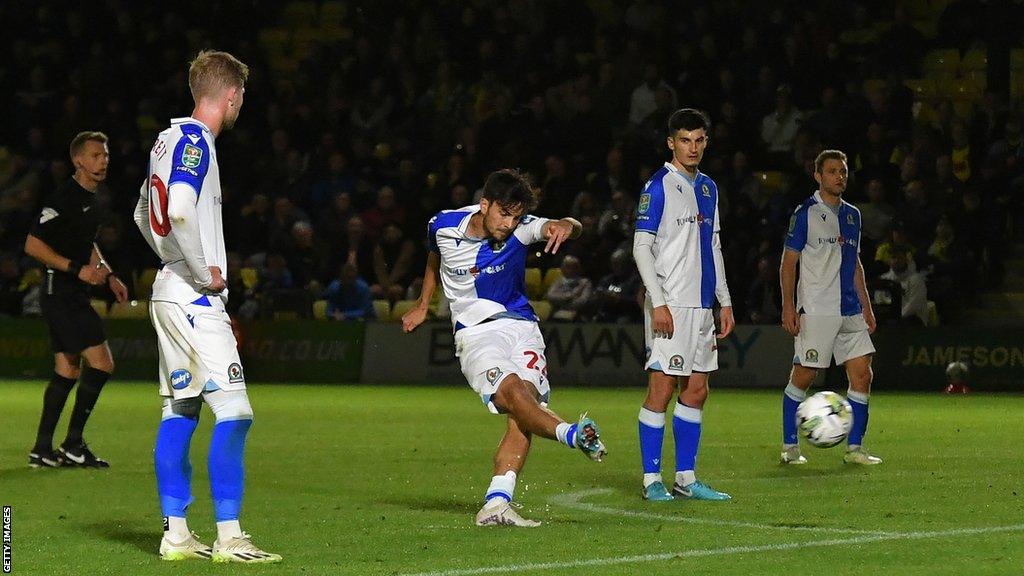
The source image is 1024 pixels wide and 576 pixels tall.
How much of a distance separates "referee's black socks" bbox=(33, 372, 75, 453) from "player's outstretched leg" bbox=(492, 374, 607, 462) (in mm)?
4239

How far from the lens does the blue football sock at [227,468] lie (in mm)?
6883

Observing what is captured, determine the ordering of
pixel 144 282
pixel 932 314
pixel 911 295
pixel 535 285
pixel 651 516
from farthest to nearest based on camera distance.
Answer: pixel 144 282 → pixel 535 285 → pixel 932 314 → pixel 911 295 → pixel 651 516

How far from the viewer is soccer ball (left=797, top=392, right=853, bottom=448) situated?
34.3 ft

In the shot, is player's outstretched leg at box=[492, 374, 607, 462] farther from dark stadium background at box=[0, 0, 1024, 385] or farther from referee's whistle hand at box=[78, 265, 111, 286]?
dark stadium background at box=[0, 0, 1024, 385]

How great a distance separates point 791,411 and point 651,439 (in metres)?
2.66

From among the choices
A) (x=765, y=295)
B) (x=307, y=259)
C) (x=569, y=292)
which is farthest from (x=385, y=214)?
(x=765, y=295)

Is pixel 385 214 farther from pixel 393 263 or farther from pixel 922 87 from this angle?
pixel 922 87

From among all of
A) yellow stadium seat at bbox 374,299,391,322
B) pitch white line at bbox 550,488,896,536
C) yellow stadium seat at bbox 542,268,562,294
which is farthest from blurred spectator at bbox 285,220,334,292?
pitch white line at bbox 550,488,896,536

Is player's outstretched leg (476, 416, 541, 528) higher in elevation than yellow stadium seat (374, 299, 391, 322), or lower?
higher

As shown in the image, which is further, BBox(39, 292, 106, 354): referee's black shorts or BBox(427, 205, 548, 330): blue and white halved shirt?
BBox(39, 292, 106, 354): referee's black shorts

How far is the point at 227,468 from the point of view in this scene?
22.7 ft

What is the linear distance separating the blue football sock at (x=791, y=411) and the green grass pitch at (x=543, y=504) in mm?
273

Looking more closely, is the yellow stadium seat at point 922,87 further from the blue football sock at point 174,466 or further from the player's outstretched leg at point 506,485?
the blue football sock at point 174,466

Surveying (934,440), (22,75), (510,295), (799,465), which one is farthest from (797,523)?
(22,75)
